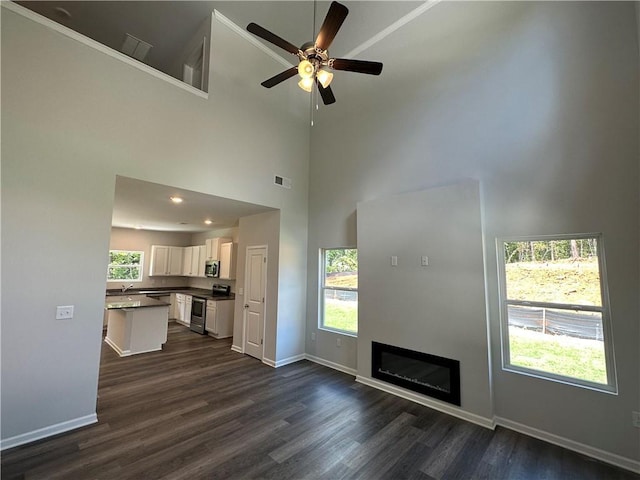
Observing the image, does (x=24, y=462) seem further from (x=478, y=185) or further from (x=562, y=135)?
(x=562, y=135)

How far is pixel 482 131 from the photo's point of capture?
134 inches

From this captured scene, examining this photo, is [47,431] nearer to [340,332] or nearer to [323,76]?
[340,332]

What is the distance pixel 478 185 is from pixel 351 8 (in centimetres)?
315

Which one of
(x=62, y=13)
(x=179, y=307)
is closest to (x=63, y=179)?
(x=62, y=13)

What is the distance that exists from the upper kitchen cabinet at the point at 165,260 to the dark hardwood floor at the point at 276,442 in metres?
5.11

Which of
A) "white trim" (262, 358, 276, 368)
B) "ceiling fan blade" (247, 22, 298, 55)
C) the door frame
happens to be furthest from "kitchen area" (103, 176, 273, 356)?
"ceiling fan blade" (247, 22, 298, 55)

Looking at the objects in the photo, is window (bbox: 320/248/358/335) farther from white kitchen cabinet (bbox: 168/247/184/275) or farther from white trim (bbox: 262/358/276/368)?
white kitchen cabinet (bbox: 168/247/184/275)

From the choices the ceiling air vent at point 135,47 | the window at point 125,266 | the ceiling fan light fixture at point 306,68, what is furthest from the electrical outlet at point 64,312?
the window at point 125,266

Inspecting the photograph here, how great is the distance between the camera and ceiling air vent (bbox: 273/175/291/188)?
4.85 meters

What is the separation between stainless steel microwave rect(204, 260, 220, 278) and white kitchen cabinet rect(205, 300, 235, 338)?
3.05ft

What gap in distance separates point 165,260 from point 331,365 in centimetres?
661

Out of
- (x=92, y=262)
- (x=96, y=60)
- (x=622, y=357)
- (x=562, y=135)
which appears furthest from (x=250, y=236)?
(x=622, y=357)

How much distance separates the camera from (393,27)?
428 centimetres

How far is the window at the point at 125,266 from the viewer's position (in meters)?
8.00
